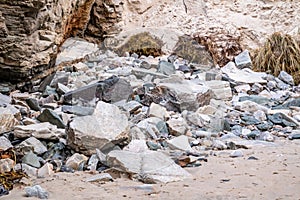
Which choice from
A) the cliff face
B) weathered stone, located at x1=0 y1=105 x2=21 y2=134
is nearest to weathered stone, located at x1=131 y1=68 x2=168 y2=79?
the cliff face

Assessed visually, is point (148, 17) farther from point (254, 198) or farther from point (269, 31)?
point (254, 198)

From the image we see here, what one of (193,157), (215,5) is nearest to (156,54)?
(215,5)

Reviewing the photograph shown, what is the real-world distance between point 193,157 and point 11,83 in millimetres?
1767

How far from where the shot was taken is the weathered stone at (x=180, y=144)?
8.38 feet

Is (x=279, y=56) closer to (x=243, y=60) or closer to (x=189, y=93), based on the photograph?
(x=243, y=60)

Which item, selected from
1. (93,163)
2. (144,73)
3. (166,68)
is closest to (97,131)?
(93,163)

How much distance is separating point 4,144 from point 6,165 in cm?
29

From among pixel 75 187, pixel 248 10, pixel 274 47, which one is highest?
pixel 248 10

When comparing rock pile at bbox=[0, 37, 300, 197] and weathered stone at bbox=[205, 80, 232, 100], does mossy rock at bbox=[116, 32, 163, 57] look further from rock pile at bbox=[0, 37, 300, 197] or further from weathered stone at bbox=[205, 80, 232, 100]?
weathered stone at bbox=[205, 80, 232, 100]

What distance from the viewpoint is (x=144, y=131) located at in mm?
2805

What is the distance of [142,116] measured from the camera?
3168mm

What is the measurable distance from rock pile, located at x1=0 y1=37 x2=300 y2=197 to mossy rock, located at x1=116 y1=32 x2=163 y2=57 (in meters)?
0.38

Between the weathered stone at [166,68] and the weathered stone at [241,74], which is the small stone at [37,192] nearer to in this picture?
the weathered stone at [166,68]

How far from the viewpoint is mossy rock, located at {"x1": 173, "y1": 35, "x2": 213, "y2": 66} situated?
544 cm
